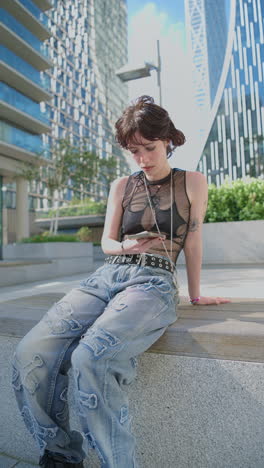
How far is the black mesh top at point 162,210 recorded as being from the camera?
1.60 m

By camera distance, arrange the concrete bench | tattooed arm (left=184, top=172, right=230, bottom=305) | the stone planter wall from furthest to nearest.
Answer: the stone planter wall, tattooed arm (left=184, top=172, right=230, bottom=305), the concrete bench

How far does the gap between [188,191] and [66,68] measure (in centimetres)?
5991

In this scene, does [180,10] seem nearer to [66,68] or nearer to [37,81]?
[37,81]

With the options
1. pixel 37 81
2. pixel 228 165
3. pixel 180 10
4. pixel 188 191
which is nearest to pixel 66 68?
pixel 228 165

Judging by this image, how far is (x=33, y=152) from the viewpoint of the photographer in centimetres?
1903

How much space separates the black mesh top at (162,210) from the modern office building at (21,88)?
17.2m

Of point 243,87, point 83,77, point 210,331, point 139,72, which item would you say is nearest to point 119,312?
point 210,331

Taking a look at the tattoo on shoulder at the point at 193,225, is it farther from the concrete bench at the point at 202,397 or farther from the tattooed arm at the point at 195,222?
the concrete bench at the point at 202,397

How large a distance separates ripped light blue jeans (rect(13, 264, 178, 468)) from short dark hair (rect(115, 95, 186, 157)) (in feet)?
2.22

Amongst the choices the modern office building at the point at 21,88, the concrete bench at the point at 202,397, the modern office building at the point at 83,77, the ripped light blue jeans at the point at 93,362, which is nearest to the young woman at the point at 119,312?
the ripped light blue jeans at the point at 93,362

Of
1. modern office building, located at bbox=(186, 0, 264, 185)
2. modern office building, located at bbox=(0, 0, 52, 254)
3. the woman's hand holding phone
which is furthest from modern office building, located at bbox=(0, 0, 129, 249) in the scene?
the woman's hand holding phone

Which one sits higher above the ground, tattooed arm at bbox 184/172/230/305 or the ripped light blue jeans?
tattooed arm at bbox 184/172/230/305

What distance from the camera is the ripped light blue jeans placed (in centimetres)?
102

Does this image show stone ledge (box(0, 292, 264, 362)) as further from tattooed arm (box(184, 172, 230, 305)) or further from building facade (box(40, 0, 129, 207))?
building facade (box(40, 0, 129, 207))
